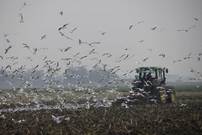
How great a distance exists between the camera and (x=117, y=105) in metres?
32.8

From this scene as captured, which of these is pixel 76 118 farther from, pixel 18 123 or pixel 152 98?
pixel 152 98

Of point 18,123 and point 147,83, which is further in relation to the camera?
point 147,83

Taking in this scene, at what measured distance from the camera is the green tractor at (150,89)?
33.8 metres

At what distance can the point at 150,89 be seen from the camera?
1358 inches

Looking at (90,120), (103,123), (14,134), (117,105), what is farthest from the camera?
(117,105)

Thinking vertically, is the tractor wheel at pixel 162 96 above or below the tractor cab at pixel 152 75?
below

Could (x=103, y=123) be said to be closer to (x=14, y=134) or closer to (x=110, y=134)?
(x=110, y=134)

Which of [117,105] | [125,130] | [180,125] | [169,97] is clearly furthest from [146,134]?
[169,97]

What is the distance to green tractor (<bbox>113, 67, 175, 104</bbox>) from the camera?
33750mm

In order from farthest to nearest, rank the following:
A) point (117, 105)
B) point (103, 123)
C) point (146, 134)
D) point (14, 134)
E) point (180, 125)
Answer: point (117, 105), point (103, 123), point (180, 125), point (14, 134), point (146, 134)

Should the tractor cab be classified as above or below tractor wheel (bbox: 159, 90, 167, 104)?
above

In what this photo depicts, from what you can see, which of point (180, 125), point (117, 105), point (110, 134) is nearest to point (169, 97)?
point (117, 105)

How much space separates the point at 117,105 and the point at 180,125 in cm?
1412

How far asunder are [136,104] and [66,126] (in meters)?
14.4
